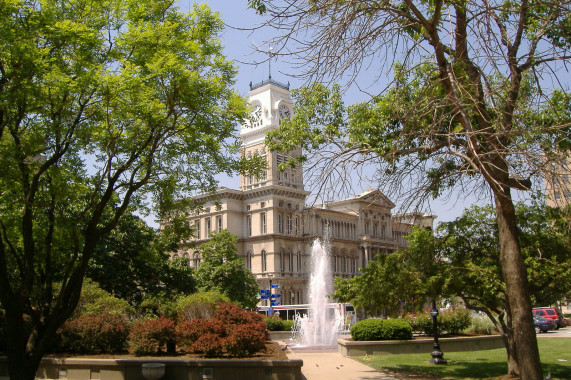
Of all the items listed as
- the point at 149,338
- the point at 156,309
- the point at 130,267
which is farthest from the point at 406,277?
the point at 130,267

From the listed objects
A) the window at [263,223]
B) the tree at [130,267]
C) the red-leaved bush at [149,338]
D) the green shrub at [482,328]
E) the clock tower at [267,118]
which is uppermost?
the clock tower at [267,118]

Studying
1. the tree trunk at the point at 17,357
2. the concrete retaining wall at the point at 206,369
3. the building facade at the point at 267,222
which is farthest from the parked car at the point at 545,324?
the tree trunk at the point at 17,357

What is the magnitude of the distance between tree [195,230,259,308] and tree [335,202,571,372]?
98.2 feet

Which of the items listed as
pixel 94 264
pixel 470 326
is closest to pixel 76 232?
pixel 94 264

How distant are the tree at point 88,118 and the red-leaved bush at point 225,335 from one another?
398 centimetres

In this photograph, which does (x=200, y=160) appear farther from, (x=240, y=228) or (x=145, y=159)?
(x=240, y=228)

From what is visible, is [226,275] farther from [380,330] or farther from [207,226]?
[380,330]

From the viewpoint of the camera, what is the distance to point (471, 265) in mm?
14492

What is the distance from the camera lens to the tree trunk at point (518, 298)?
8.88 meters

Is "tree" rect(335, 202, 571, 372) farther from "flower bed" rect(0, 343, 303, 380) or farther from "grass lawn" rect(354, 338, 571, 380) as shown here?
"flower bed" rect(0, 343, 303, 380)

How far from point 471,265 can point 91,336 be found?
38.6ft

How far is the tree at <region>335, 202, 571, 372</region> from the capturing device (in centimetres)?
1430

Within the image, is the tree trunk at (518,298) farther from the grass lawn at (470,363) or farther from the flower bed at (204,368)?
the flower bed at (204,368)

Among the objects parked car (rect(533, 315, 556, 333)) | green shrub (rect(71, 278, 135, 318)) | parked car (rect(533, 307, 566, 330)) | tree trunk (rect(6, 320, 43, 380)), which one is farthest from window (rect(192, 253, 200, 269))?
tree trunk (rect(6, 320, 43, 380))
